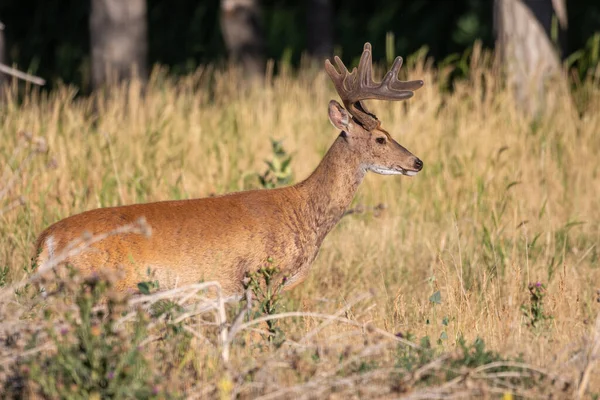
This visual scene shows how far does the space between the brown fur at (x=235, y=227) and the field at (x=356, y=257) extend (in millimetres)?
242

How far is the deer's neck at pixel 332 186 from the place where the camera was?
5875 mm

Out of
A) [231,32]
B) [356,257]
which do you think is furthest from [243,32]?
[356,257]

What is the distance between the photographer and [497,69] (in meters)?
9.64

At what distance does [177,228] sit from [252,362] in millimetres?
1538

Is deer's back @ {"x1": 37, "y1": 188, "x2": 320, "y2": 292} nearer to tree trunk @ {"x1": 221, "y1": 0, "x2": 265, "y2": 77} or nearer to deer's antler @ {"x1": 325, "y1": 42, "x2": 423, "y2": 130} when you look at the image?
deer's antler @ {"x1": 325, "y1": 42, "x2": 423, "y2": 130}

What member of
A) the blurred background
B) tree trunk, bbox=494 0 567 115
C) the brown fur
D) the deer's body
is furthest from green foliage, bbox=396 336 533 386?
the blurred background

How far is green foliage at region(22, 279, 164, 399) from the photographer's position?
3.56 meters

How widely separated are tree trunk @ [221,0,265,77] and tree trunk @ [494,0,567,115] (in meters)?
5.14

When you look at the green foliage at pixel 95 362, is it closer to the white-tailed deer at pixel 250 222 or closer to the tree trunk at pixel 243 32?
the white-tailed deer at pixel 250 222

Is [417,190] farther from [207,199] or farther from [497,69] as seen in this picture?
[207,199]

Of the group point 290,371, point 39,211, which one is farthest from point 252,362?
point 39,211

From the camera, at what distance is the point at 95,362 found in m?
3.54

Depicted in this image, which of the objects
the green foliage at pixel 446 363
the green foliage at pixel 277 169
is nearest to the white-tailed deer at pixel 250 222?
the green foliage at pixel 277 169

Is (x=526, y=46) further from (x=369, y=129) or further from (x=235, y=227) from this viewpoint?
(x=235, y=227)
